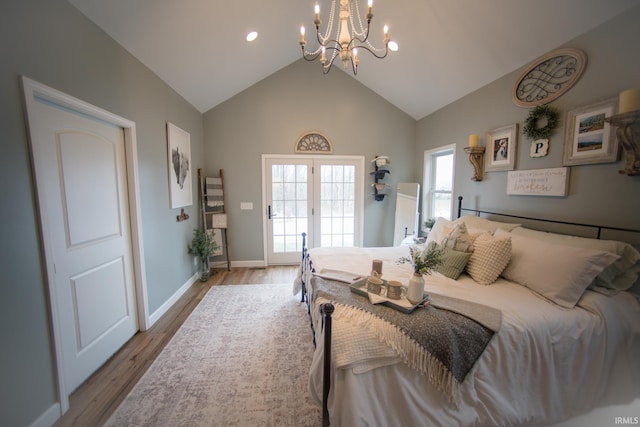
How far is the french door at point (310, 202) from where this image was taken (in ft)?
14.1

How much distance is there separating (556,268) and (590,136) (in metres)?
1.10

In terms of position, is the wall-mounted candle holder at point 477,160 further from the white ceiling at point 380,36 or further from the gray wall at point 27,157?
the gray wall at point 27,157

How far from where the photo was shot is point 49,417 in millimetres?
1477

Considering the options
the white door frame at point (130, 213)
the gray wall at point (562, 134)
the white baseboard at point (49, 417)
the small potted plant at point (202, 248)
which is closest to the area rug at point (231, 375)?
the white baseboard at point (49, 417)

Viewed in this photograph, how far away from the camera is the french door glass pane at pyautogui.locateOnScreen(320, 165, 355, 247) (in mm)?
4395

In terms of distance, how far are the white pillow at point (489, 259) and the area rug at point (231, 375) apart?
1.54 meters

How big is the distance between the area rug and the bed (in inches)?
22.2

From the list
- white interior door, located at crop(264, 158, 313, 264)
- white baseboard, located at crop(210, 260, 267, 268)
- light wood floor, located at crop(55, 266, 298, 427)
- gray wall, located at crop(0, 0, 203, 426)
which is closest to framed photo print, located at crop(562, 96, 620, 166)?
white interior door, located at crop(264, 158, 313, 264)

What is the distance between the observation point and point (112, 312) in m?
2.11

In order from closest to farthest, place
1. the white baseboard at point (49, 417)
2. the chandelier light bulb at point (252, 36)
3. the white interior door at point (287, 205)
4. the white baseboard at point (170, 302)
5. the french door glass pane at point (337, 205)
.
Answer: the white baseboard at point (49, 417) < the white baseboard at point (170, 302) < the chandelier light bulb at point (252, 36) < the white interior door at point (287, 205) < the french door glass pane at point (337, 205)

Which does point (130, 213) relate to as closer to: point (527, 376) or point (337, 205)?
point (337, 205)

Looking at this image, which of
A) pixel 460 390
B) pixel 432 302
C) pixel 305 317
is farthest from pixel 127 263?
pixel 460 390

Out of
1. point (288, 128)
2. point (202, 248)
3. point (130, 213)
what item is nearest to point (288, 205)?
point (288, 128)

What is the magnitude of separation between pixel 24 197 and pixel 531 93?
12.9 ft
